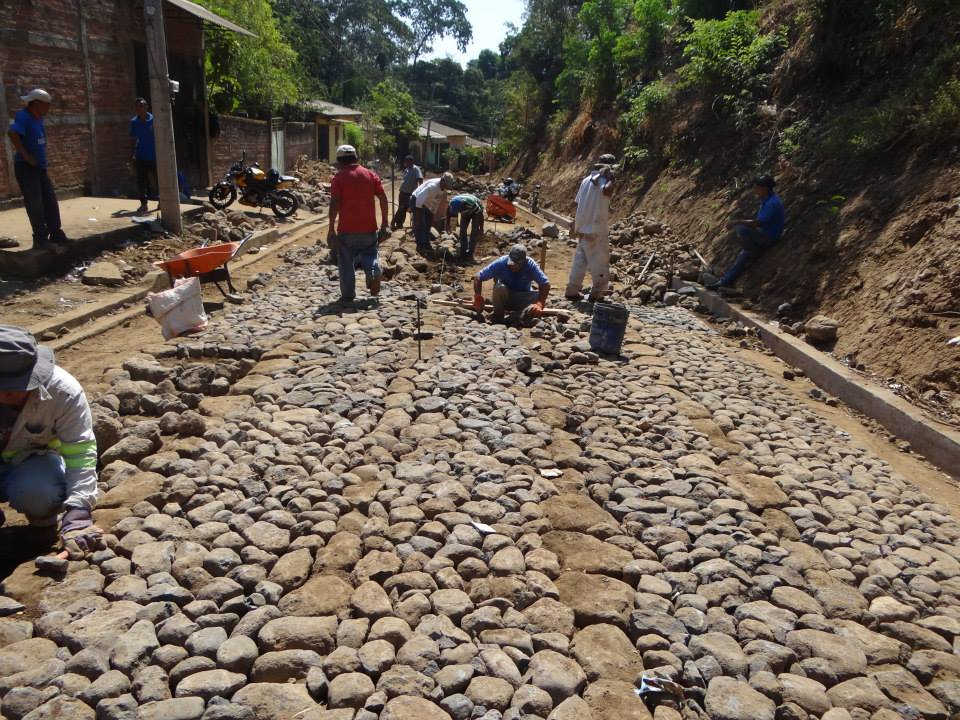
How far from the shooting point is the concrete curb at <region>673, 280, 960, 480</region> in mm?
4793

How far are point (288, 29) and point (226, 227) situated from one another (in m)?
23.2

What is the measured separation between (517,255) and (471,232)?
167 inches

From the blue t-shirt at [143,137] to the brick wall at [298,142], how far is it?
11.1 metres

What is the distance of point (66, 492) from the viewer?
9.80ft

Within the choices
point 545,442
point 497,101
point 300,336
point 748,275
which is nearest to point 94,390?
point 300,336

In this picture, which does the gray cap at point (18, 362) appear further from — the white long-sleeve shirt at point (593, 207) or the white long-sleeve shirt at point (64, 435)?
the white long-sleeve shirt at point (593, 207)

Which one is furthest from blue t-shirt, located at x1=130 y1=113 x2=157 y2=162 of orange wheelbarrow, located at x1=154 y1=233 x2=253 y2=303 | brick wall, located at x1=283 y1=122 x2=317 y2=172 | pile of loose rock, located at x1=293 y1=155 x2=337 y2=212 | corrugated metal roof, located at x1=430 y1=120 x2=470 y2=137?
corrugated metal roof, located at x1=430 y1=120 x2=470 y2=137

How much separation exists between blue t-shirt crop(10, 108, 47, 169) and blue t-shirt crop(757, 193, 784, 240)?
8.19 meters

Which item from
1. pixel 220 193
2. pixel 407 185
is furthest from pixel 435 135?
pixel 220 193

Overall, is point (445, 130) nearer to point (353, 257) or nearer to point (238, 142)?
point (238, 142)

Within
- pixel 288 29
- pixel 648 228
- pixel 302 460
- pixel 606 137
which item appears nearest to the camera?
pixel 302 460

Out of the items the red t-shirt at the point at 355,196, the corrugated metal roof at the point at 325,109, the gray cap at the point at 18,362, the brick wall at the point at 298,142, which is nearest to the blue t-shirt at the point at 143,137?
the red t-shirt at the point at 355,196

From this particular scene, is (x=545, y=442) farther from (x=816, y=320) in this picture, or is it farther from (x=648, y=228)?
(x=648, y=228)

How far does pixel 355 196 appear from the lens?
7160mm
